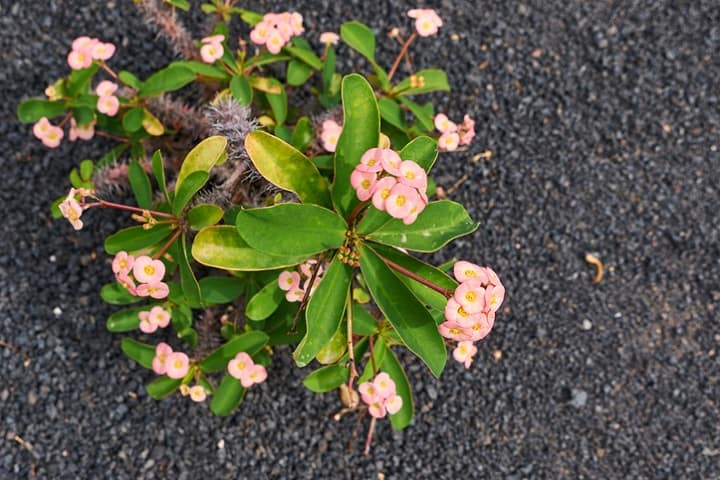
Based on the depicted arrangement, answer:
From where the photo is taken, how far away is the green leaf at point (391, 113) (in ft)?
7.04

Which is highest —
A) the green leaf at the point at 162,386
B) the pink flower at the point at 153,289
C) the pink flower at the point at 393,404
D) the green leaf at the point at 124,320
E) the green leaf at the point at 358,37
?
the green leaf at the point at 358,37

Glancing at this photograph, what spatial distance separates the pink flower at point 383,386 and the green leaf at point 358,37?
1.00 metres

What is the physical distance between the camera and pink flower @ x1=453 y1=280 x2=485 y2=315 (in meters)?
1.51

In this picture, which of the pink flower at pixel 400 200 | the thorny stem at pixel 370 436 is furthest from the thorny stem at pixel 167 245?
the thorny stem at pixel 370 436

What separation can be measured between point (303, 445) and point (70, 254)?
3.70 ft

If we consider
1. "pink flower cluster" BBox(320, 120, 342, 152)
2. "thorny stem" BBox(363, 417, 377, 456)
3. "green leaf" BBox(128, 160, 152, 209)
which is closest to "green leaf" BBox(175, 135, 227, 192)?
"green leaf" BBox(128, 160, 152, 209)

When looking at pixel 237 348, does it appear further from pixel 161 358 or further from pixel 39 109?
pixel 39 109

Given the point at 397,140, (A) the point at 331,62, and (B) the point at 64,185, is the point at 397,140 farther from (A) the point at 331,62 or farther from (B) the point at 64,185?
(B) the point at 64,185

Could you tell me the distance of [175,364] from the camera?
81.4 inches

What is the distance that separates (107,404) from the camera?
250 cm

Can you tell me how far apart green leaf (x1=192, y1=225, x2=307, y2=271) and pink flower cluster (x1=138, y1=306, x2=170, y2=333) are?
460 millimetres

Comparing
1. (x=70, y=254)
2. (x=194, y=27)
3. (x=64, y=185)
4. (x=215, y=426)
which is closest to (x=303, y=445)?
(x=215, y=426)

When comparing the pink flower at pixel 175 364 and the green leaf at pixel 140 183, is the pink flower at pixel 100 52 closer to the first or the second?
the green leaf at pixel 140 183

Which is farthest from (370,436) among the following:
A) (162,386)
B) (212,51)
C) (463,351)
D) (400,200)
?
(212,51)
